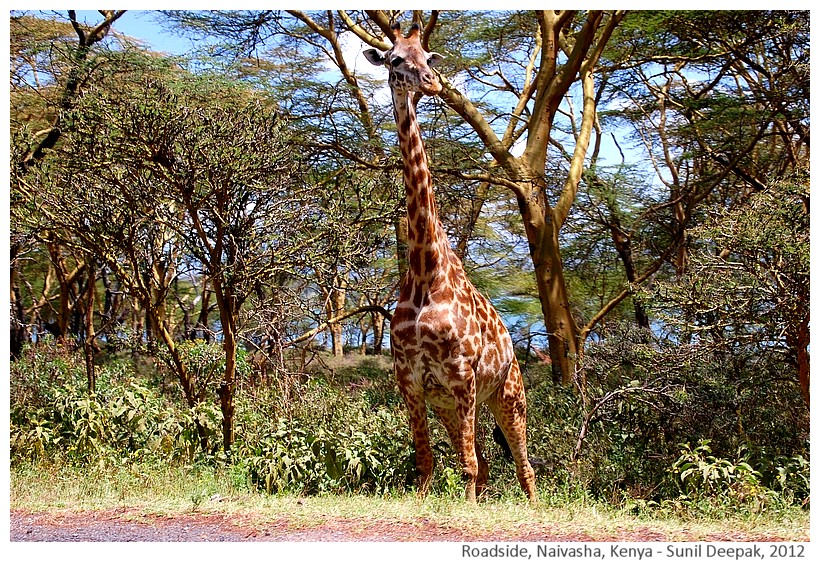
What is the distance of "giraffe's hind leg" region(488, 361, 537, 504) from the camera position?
6699 millimetres

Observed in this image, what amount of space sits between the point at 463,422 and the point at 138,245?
3.95 meters

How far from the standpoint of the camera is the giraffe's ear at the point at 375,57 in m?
6.03

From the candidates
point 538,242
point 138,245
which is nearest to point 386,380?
point 538,242

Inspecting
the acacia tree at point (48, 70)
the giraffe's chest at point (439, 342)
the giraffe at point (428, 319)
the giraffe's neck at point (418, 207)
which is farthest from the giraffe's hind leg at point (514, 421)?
the acacia tree at point (48, 70)

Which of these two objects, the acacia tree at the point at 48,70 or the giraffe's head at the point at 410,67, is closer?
the giraffe's head at the point at 410,67

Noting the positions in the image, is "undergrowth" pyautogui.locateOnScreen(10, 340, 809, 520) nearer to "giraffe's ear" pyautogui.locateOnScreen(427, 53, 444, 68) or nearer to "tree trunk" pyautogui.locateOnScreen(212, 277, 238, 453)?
"tree trunk" pyautogui.locateOnScreen(212, 277, 238, 453)

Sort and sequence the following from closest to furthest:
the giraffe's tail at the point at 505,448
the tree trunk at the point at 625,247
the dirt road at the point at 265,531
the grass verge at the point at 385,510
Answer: the dirt road at the point at 265,531
the grass verge at the point at 385,510
the giraffe's tail at the point at 505,448
the tree trunk at the point at 625,247

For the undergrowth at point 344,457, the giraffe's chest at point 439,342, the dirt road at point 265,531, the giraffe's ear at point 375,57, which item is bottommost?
the dirt road at point 265,531

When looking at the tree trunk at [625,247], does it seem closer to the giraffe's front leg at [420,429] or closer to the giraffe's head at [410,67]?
the giraffe's front leg at [420,429]

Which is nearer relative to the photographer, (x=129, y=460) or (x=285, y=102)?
(x=129, y=460)

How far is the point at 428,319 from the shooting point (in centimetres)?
591

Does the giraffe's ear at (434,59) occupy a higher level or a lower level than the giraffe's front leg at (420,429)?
higher

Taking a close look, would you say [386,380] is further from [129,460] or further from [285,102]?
[129,460]

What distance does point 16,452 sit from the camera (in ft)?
26.4
